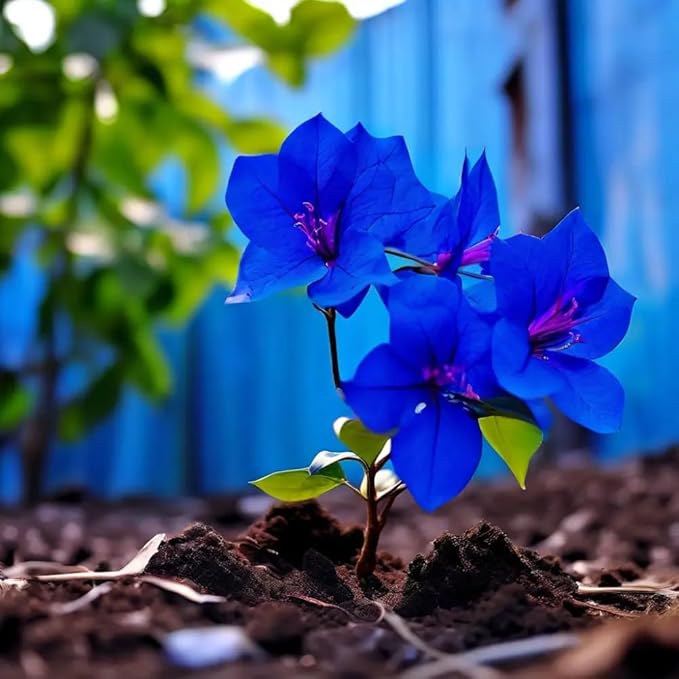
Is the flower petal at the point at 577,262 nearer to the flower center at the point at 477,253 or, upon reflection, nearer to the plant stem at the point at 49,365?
the flower center at the point at 477,253

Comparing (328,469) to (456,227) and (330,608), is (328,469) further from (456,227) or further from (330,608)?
(456,227)

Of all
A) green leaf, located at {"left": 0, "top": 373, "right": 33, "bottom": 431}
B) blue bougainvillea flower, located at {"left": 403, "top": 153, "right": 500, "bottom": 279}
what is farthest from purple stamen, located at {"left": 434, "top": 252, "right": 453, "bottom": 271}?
green leaf, located at {"left": 0, "top": 373, "right": 33, "bottom": 431}

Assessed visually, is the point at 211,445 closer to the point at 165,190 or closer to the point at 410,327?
the point at 165,190

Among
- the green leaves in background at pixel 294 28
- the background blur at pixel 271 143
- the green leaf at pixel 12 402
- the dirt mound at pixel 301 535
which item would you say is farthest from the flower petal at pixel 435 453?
the green leaf at pixel 12 402

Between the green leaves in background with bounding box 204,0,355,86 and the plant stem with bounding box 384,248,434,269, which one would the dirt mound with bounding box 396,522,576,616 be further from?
the green leaves in background with bounding box 204,0,355,86

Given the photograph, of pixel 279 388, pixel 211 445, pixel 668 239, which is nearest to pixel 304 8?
pixel 668 239

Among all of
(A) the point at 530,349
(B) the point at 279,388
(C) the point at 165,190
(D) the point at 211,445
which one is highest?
(C) the point at 165,190
